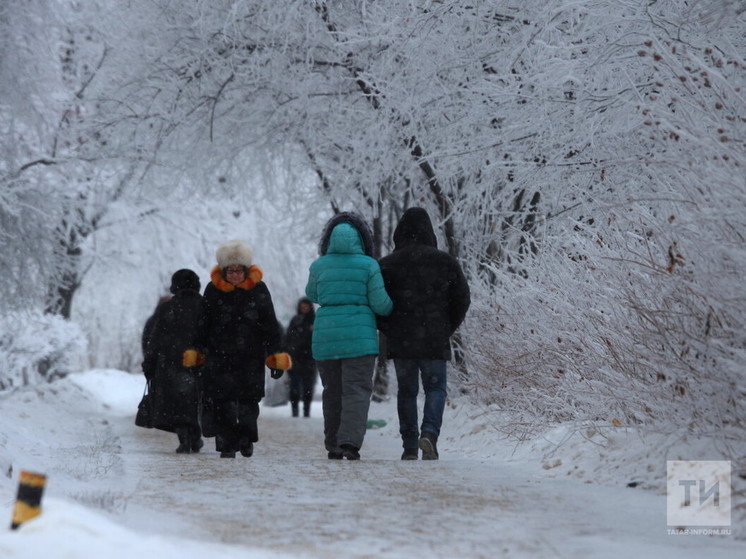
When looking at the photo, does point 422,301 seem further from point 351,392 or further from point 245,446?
point 245,446

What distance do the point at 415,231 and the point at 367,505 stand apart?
401 centimetres

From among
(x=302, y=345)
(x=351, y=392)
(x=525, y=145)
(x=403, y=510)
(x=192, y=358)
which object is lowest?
(x=403, y=510)

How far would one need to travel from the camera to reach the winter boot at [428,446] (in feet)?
29.1

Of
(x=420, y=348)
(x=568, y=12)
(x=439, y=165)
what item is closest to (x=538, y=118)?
(x=568, y=12)

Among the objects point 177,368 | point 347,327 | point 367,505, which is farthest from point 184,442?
point 367,505

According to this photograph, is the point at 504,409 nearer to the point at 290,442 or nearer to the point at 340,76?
the point at 290,442

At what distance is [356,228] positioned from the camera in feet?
29.4

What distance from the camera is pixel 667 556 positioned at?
431cm

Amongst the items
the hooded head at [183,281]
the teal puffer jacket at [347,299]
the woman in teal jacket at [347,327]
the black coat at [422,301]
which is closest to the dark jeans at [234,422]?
the woman in teal jacket at [347,327]

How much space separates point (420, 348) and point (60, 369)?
54.1ft

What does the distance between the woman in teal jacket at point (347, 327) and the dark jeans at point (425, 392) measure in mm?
331

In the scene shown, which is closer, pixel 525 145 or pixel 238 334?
pixel 238 334

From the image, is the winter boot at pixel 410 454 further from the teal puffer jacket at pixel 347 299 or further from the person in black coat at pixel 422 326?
the teal puffer jacket at pixel 347 299

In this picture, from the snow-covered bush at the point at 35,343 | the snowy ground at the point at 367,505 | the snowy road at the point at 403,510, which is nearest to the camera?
the snowy ground at the point at 367,505
